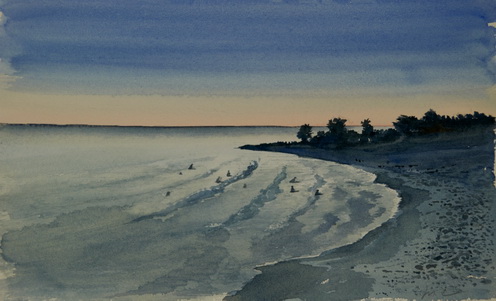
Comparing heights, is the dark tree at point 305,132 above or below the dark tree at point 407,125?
below

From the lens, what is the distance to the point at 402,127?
130 inches

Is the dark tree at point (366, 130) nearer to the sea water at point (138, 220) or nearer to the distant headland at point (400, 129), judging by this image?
the distant headland at point (400, 129)

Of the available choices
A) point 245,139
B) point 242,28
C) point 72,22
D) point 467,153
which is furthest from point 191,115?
point 467,153

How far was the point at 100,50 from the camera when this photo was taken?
3002 millimetres

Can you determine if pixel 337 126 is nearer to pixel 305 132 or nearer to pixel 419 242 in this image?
pixel 305 132

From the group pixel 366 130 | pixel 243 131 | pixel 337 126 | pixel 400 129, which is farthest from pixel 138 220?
pixel 400 129

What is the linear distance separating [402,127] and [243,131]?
1.30 metres

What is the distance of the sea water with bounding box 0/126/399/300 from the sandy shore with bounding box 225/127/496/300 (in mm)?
139

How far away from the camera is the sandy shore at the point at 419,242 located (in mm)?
2529

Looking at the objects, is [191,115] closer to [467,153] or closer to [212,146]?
[212,146]

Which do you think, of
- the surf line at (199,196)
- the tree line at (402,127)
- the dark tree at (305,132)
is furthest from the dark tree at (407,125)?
the surf line at (199,196)

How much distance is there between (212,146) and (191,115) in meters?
0.79

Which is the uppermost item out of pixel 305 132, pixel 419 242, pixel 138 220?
pixel 305 132

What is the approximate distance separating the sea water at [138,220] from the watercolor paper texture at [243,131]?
0.01m
